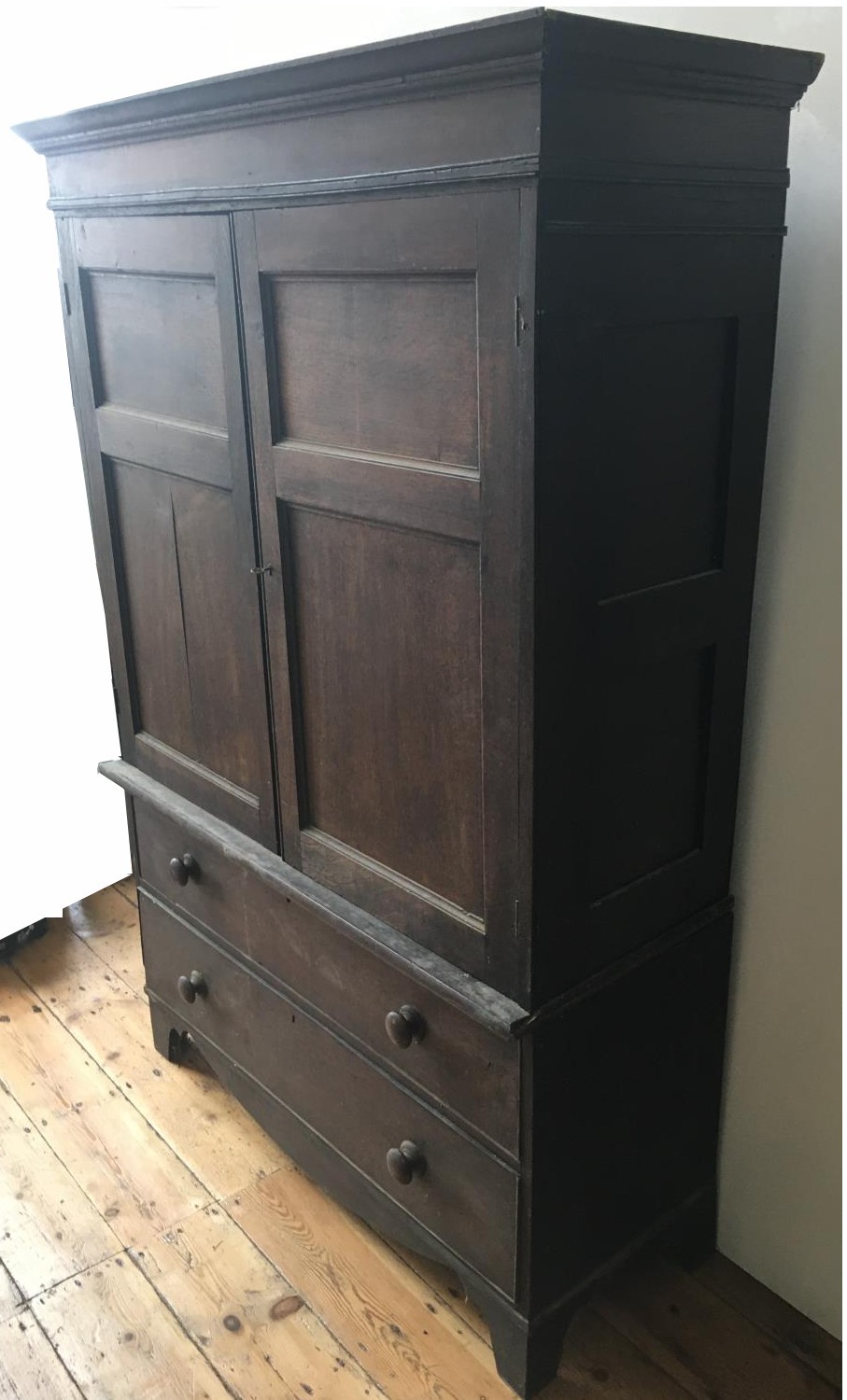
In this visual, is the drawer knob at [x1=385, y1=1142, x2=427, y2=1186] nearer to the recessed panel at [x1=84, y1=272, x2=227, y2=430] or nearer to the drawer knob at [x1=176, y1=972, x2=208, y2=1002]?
the drawer knob at [x1=176, y1=972, x2=208, y2=1002]

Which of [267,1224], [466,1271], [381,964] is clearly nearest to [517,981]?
[381,964]

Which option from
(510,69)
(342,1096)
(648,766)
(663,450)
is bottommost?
(342,1096)

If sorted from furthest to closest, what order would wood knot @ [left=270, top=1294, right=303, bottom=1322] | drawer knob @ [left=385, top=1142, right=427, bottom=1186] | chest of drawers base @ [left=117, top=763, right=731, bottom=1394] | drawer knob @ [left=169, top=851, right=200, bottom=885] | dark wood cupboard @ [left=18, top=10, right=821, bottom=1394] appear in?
drawer knob @ [left=169, top=851, right=200, bottom=885], wood knot @ [left=270, top=1294, right=303, bottom=1322], drawer knob @ [left=385, top=1142, right=427, bottom=1186], chest of drawers base @ [left=117, top=763, right=731, bottom=1394], dark wood cupboard @ [left=18, top=10, right=821, bottom=1394]

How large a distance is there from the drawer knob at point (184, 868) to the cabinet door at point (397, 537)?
0.35 meters

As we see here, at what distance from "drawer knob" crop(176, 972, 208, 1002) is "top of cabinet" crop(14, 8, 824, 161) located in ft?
4.05

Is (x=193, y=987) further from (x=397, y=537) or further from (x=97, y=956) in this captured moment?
(x=397, y=537)

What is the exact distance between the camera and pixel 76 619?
2385mm

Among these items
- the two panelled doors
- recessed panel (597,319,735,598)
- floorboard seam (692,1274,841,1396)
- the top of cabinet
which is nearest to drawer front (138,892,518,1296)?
the two panelled doors

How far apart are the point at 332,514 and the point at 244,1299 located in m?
1.11

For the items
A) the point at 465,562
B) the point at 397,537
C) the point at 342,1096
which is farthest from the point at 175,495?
the point at 342,1096

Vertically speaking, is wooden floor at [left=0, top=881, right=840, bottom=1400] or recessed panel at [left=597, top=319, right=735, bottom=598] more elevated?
recessed panel at [left=597, top=319, right=735, bottom=598]

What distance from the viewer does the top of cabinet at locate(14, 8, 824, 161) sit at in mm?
937

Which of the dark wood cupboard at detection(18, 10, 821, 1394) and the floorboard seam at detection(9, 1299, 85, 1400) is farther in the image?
the floorboard seam at detection(9, 1299, 85, 1400)

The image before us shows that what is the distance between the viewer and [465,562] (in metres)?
1.17
